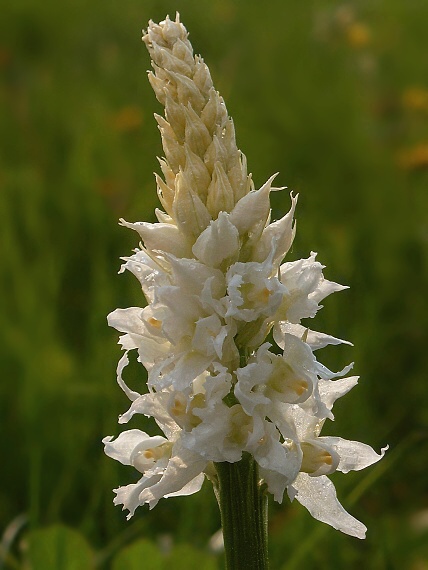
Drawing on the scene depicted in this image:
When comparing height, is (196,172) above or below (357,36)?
below

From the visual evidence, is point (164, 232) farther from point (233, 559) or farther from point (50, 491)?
point (50, 491)

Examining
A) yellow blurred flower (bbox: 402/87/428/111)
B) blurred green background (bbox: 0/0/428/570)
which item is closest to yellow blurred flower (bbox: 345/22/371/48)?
blurred green background (bbox: 0/0/428/570)

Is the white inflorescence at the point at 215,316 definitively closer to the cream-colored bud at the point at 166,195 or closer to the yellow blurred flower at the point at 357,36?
the cream-colored bud at the point at 166,195

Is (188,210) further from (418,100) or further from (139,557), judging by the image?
(418,100)

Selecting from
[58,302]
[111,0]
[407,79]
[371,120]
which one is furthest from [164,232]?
[111,0]

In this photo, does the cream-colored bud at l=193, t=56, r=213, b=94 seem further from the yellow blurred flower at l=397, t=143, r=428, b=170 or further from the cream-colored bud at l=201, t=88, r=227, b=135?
the yellow blurred flower at l=397, t=143, r=428, b=170

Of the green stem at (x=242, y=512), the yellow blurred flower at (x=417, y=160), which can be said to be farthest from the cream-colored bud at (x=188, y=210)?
the yellow blurred flower at (x=417, y=160)

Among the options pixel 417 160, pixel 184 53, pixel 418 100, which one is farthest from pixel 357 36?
pixel 184 53
